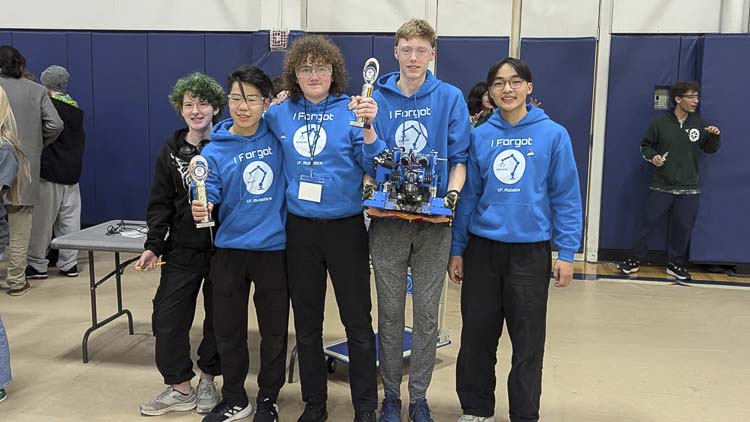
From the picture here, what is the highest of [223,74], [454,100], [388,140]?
[223,74]

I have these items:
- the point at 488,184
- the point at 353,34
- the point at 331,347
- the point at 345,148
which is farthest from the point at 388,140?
the point at 353,34

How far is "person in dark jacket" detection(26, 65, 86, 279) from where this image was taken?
5.06 meters

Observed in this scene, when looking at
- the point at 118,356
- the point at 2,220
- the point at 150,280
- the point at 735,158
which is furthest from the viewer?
the point at 735,158

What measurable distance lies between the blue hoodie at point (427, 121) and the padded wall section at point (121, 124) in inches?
170

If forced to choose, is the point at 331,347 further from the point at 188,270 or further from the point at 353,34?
the point at 353,34

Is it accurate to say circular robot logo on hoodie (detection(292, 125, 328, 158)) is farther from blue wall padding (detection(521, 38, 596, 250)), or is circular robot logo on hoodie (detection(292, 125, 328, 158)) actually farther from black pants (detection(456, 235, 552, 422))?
blue wall padding (detection(521, 38, 596, 250))

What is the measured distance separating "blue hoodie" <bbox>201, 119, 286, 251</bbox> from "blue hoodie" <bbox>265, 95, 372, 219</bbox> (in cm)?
9

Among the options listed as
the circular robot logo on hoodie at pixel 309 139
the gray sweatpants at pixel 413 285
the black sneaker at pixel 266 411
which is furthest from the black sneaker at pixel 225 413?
the circular robot logo on hoodie at pixel 309 139

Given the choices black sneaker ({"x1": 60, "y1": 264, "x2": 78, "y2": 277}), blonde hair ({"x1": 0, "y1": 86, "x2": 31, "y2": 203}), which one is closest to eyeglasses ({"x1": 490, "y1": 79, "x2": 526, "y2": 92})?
blonde hair ({"x1": 0, "y1": 86, "x2": 31, "y2": 203})

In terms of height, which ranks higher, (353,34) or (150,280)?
(353,34)

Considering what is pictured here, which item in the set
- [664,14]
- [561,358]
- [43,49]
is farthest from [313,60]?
[43,49]

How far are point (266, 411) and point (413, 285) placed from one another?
0.82 metres

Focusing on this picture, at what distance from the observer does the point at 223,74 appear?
20.3 ft

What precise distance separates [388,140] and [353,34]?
12.4ft
